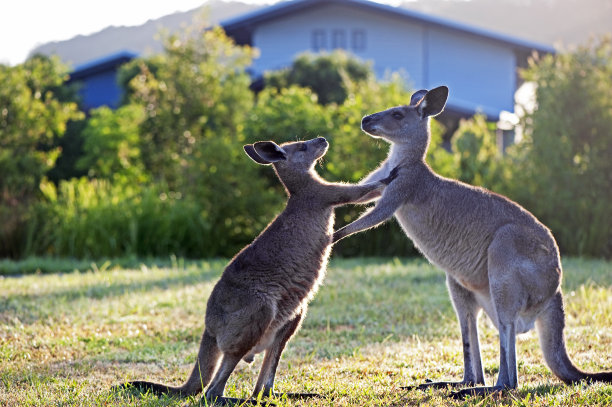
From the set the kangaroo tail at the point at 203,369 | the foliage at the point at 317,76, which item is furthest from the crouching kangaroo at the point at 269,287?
the foliage at the point at 317,76

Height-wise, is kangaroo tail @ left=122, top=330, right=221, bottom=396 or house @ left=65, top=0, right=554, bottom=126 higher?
house @ left=65, top=0, right=554, bottom=126

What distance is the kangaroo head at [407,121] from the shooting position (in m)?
5.50

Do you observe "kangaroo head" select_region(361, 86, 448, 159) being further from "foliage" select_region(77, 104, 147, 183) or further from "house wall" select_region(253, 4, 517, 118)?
"house wall" select_region(253, 4, 517, 118)

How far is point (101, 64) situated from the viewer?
1436 inches

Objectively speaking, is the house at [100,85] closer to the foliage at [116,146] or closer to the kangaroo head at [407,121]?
the foliage at [116,146]

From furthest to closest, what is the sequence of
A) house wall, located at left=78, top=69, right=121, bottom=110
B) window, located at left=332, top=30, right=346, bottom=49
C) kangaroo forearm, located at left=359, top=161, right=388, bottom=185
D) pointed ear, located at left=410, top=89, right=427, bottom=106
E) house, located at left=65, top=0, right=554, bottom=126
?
house wall, located at left=78, top=69, right=121, bottom=110, window, located at left=332, top=30, right=346, bottom=49, house, located at left=65, top=0, right=554, bottom=126, pointed ear, located at left=410, top=89, right=427, bottom=106, kangaroo forearm, located at left=359, top=161, right=388, bottom=185

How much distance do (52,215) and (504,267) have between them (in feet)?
34.9

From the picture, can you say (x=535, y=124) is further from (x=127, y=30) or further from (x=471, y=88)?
(x=127, y=30)

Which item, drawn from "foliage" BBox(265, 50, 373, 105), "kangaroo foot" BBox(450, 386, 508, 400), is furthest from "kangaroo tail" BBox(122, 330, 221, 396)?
"foliage" BBox(265, 50, 373, 105)

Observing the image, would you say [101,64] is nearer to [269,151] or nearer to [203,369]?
[269,151]

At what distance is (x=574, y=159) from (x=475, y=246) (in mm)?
8554

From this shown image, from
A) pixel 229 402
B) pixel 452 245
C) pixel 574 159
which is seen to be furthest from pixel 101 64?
pixel 229 402

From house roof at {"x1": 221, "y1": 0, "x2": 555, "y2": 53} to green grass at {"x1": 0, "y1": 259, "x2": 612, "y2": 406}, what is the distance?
23.8 meters

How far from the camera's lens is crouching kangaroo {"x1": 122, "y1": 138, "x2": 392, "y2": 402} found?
15.3ft
